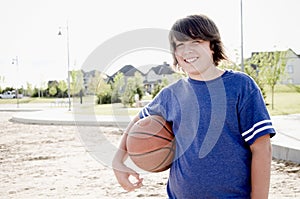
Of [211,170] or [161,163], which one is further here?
[161,163]

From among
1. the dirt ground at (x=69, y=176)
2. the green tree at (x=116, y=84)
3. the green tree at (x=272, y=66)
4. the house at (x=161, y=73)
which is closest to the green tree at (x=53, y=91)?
the green tree at (x=116, y=84)

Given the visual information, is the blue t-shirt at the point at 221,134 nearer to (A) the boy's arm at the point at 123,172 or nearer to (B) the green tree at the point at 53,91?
(A) the boy's arm at the point at 123,172

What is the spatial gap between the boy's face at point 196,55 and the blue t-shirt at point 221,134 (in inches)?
3.0

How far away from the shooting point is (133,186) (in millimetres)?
2105

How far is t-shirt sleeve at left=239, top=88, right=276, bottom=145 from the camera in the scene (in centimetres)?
179

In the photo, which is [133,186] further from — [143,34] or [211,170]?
[143,34]

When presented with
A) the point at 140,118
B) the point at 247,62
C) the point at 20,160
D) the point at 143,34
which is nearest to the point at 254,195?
the point at 140,118

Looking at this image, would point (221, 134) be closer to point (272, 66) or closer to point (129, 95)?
point (272, 66)

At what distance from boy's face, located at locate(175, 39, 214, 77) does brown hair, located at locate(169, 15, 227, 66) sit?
2 cm

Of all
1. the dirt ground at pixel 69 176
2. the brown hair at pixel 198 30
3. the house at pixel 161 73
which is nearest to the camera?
the brown hair at pixel 198 30

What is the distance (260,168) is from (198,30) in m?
0.67

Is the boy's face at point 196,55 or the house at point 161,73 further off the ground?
the house at point 161,73

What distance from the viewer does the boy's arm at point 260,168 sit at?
5.90 ft

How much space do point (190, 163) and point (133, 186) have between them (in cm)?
37
